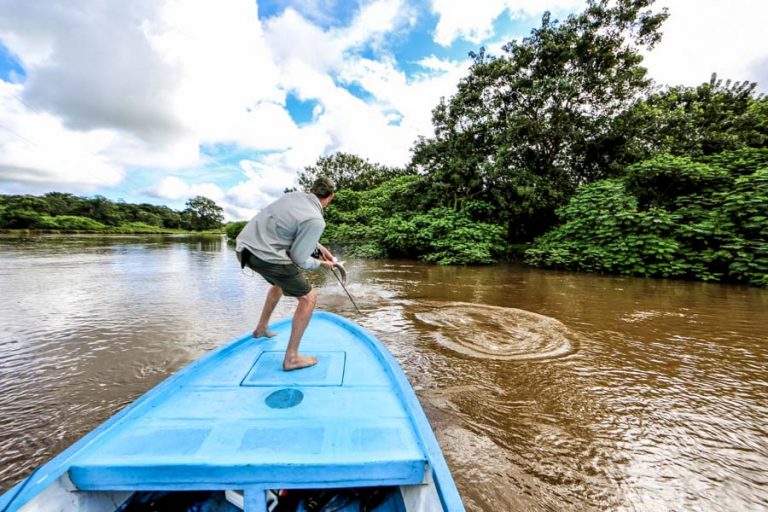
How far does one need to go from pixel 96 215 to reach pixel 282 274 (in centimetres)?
8631

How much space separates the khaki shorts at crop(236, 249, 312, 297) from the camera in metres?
2.57

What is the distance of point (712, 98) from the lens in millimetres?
13797

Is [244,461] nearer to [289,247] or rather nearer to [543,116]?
[289,247]

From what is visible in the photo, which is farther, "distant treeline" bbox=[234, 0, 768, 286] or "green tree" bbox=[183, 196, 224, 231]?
"green tree" bbox=[183, 196, 224, 231]

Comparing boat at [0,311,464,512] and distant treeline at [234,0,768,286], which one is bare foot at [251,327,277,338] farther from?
distant treeline at [234,0,768,286]

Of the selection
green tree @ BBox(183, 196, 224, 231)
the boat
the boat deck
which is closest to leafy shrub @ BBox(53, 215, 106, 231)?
green tree @ BBox(183, 196, 224, 231)

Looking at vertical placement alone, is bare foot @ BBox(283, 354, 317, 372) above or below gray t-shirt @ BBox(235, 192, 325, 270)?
below

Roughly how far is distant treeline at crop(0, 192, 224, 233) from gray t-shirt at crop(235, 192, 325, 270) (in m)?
64.7

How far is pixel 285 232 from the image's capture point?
8.32ft

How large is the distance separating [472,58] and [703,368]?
15.6 meters

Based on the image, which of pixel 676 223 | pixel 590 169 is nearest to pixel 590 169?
pixel 590 169

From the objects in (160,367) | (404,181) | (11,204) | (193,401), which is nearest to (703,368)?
(193,401)

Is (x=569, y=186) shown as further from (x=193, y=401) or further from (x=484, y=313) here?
(x=193, y=401)

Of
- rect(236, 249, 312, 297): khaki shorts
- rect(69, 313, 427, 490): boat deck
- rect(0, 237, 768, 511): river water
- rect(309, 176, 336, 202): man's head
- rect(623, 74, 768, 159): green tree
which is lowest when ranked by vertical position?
rect(0, 237, 768, 511): river water
